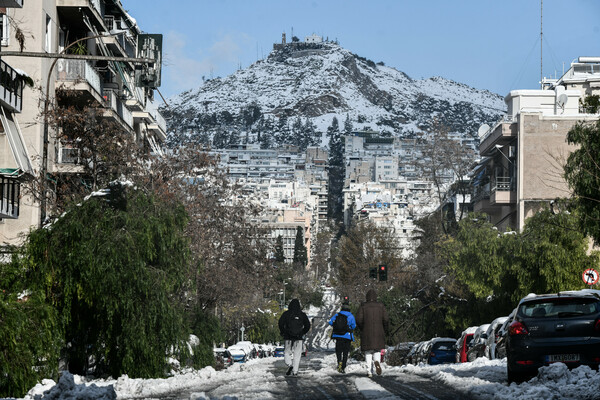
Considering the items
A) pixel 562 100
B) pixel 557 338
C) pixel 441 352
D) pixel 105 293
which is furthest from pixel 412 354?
pixel 557 338

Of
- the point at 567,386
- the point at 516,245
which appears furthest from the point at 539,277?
the point at 567,386

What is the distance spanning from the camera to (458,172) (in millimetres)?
57531

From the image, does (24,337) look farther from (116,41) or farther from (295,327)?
(116,41)

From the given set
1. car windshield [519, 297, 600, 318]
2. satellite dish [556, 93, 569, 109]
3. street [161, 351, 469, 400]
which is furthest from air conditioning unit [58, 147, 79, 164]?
satellite dish [556, 93, 569, 109]

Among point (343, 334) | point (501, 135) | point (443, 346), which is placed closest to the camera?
point (343, 334)

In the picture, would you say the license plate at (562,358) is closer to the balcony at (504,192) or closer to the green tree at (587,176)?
the green tree at (587,176)

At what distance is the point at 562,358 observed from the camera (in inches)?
591

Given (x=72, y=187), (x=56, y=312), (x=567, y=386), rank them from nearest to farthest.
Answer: (x=567, y=386) < (x=56, y=312) < (x=72, y=187)

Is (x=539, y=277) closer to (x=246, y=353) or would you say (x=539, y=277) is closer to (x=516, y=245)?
(x=516, y=245)

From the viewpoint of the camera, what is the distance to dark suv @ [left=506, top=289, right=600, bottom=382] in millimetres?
14977

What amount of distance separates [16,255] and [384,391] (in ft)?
31.3

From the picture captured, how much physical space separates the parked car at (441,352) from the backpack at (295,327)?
10.4m

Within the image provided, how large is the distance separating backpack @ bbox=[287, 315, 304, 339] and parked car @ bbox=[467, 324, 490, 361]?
215 inches

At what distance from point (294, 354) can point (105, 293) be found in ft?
16.1
